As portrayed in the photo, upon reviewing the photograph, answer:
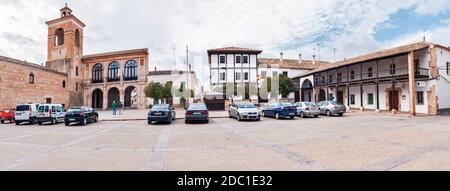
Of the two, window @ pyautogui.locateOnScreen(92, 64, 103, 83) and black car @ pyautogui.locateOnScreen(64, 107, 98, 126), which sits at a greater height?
window @ pyautogui.locateOnScreen(92, 64, 103, 83)

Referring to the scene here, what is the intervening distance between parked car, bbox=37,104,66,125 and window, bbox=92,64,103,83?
2871 centimetres

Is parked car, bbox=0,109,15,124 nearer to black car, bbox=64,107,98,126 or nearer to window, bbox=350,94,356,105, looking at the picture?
black car, bbox=64,107,98,126

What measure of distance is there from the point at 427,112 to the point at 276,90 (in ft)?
62.4

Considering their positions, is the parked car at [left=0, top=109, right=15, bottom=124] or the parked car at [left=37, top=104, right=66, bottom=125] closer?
the parked car at [left=37, top=104, right=66, bottom=125]

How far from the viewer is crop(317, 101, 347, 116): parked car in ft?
74.2

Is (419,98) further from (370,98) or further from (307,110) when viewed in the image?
(307,110)

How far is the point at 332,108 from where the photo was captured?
22.8 meters

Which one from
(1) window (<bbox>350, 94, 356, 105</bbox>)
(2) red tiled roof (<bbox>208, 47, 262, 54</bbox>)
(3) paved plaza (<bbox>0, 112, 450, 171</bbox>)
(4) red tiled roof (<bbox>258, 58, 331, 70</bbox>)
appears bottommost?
(3) paved plaza (<bbox>0, 112, 450, 171</bbox>)

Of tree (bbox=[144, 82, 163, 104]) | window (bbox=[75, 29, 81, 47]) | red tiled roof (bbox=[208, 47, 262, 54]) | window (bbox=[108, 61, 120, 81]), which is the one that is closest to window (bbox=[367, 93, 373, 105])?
red tiled roof (bbox=[208, 47, 262, 54])

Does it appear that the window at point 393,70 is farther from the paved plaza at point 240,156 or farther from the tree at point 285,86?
the paved plaza at point 240,156

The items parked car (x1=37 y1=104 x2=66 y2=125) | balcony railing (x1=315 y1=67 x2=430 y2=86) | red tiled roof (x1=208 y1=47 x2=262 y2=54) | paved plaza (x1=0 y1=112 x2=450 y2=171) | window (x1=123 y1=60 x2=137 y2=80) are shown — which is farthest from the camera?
window (x1=123 y1=60 x2=137 y2=80)

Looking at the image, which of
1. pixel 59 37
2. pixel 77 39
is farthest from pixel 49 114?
pixel 59 37

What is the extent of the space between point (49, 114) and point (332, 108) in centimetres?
2369
